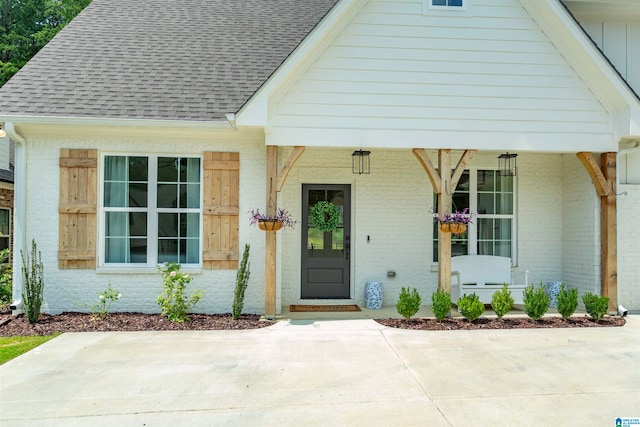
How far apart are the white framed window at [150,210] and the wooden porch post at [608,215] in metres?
6.48

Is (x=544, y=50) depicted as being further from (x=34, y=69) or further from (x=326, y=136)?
(x=34, y=69)

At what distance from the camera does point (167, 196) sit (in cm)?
721

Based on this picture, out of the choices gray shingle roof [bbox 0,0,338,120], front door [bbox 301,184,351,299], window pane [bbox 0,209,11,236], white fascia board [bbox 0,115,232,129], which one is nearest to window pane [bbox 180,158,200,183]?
white fascia board [bbox 0,115,232,129]

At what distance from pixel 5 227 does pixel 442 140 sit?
1064cm

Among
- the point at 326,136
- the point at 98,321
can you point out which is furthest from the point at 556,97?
the point at 98,321

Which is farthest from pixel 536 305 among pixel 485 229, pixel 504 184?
pixel 504 184

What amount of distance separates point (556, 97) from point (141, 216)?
7003mm

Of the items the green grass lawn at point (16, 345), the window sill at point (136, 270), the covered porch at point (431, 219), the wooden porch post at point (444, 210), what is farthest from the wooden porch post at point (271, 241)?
the green grass lawn at point (16, 345)

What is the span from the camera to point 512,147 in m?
Result: 6.85

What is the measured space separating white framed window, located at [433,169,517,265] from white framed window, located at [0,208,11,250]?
34.9 ft

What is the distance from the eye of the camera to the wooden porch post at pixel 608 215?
23.2 ft

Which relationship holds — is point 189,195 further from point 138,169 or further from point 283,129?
point 283,129

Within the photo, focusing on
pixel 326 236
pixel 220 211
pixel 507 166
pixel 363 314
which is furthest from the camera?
pixel 507 166

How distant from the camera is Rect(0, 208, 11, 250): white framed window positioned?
10656 mm
